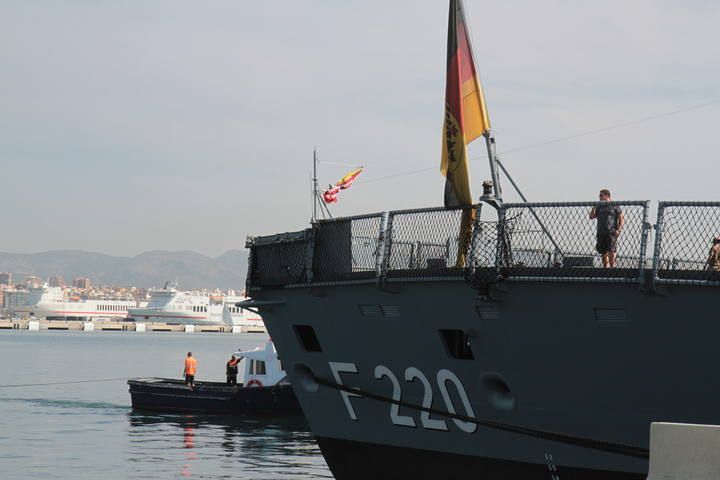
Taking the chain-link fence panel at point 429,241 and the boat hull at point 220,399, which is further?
the boat hull at point 220,399

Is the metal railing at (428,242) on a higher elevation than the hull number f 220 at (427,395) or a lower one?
higher

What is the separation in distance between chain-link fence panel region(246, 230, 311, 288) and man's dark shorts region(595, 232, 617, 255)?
5.20m

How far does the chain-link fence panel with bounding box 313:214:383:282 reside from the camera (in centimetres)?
1728

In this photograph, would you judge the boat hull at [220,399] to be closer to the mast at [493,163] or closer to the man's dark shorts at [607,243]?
the mast at [493,163]

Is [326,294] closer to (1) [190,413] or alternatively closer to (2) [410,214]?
(2) [410,214]

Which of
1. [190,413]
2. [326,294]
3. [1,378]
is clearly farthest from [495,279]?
[1,378]

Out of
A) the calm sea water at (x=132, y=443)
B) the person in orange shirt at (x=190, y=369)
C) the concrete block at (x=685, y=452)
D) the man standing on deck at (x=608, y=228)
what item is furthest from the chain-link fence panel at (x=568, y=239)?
the person in orange shirt at (x=190, y=369)

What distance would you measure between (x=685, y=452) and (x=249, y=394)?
32.6 m

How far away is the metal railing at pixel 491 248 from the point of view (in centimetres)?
1395

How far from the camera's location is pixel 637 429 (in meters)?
14.4

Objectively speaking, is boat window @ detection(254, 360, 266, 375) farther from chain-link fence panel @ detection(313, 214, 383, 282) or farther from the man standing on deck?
the man standing on deck

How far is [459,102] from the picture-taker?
1752 cm

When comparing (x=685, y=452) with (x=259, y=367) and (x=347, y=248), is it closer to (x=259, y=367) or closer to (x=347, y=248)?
(x=347, y=248)

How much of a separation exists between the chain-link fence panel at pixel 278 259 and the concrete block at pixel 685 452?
336 inches
